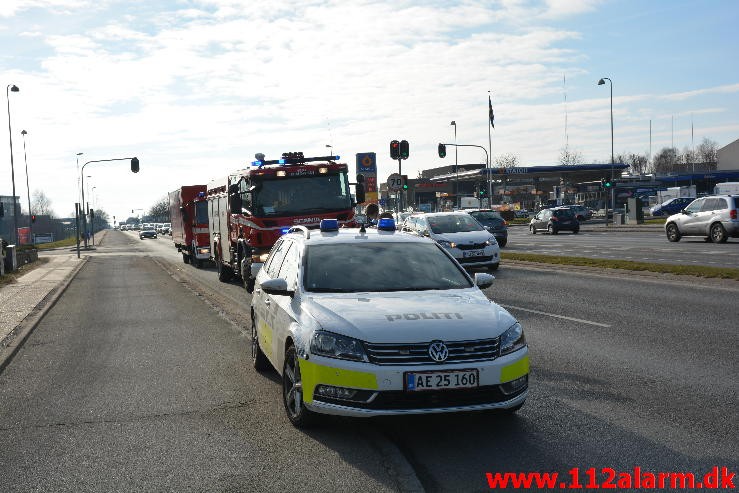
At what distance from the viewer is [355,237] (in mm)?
7660

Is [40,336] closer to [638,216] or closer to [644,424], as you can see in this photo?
[644,424]

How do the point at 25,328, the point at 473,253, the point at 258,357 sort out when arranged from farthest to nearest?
the point at 473,253
the point at 25,328
the point at 258,357

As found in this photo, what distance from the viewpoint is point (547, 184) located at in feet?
429

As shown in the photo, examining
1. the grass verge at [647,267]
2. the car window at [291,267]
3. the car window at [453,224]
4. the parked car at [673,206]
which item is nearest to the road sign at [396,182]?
the grass verge at [647,267]

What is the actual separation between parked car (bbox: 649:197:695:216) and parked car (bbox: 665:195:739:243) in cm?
3348

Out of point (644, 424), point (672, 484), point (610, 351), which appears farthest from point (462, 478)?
point (610, 351)

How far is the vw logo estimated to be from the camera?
5480 mm

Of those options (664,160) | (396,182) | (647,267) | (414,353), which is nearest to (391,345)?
(414,353)

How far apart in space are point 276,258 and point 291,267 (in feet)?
3.40

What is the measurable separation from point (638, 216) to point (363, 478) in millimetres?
55924

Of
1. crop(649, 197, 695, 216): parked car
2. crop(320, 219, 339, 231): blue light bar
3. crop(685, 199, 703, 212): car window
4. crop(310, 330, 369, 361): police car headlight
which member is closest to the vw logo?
crop(310, 330, 369, 361): police car headlight

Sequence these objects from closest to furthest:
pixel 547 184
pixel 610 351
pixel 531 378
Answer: pixel 531 378
pixel 610 351
pixel 547 184

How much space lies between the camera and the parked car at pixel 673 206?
64.8 m

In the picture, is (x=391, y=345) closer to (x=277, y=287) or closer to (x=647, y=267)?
(x=277, y=287)
